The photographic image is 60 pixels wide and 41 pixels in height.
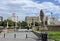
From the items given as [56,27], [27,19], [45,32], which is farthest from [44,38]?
[27,19]

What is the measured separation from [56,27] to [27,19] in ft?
408

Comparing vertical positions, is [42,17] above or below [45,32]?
above

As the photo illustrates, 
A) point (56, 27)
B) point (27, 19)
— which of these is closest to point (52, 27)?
point (56, 27)

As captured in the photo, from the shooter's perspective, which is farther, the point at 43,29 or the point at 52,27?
the point at 52,27

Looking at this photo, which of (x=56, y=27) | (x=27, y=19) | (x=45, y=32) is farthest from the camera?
(x=27, y=19)

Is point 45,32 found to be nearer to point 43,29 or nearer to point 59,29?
point 43,29

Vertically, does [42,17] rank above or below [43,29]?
above

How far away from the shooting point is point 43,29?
1527 centimetres

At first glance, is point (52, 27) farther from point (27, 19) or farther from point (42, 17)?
point (27, 19)

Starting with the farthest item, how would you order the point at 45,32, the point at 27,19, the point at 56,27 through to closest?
the point at 27,19 < the point at 56,27 < the point at 45,32

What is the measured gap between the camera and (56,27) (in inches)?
1873

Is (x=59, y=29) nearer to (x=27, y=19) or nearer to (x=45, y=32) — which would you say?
(x=45, y=32)

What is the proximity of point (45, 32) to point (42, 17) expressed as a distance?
4.34 ft

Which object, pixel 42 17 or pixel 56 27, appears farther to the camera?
pixel 56 27
